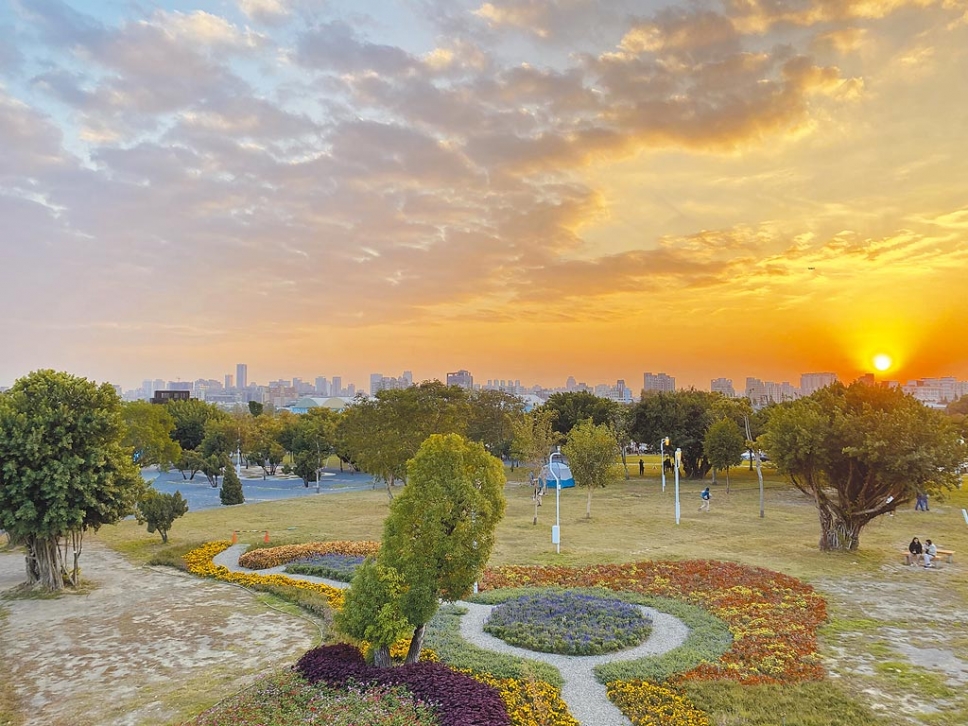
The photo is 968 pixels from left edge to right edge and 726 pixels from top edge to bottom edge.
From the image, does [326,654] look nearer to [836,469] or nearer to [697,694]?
[697,694]

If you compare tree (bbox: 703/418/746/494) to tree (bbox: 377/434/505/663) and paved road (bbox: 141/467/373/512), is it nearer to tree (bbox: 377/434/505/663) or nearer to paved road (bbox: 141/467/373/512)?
paved road (bbox: 141/467/373/512)

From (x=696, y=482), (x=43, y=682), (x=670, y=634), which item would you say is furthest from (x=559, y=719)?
(x=696, y=482)

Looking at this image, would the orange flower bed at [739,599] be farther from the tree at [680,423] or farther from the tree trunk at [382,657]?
the tree at [680,423]

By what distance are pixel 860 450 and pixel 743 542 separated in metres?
7.17

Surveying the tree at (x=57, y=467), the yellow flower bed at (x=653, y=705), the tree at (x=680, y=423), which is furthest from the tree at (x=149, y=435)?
the yellow flower bed at (x=653, y=705)

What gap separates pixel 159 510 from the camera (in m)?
29.9

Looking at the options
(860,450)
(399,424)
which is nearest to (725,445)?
(860,450)

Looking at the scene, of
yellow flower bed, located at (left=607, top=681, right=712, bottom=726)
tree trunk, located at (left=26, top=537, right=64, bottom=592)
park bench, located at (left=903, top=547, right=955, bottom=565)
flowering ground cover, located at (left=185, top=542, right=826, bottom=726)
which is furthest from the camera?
park bench, located at (left=903, top=547, right=955, bottom=565)

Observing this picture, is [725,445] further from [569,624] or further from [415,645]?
[415,645]

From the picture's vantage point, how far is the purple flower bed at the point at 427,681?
11.8m

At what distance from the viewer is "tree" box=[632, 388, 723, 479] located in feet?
191

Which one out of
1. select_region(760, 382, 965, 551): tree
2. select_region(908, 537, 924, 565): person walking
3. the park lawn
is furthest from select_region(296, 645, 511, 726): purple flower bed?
select_region(908, 537, 924, 565): person walking

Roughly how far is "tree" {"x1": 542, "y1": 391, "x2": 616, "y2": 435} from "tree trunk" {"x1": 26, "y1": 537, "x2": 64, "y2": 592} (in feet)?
151

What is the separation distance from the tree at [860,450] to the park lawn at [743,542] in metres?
2.18
